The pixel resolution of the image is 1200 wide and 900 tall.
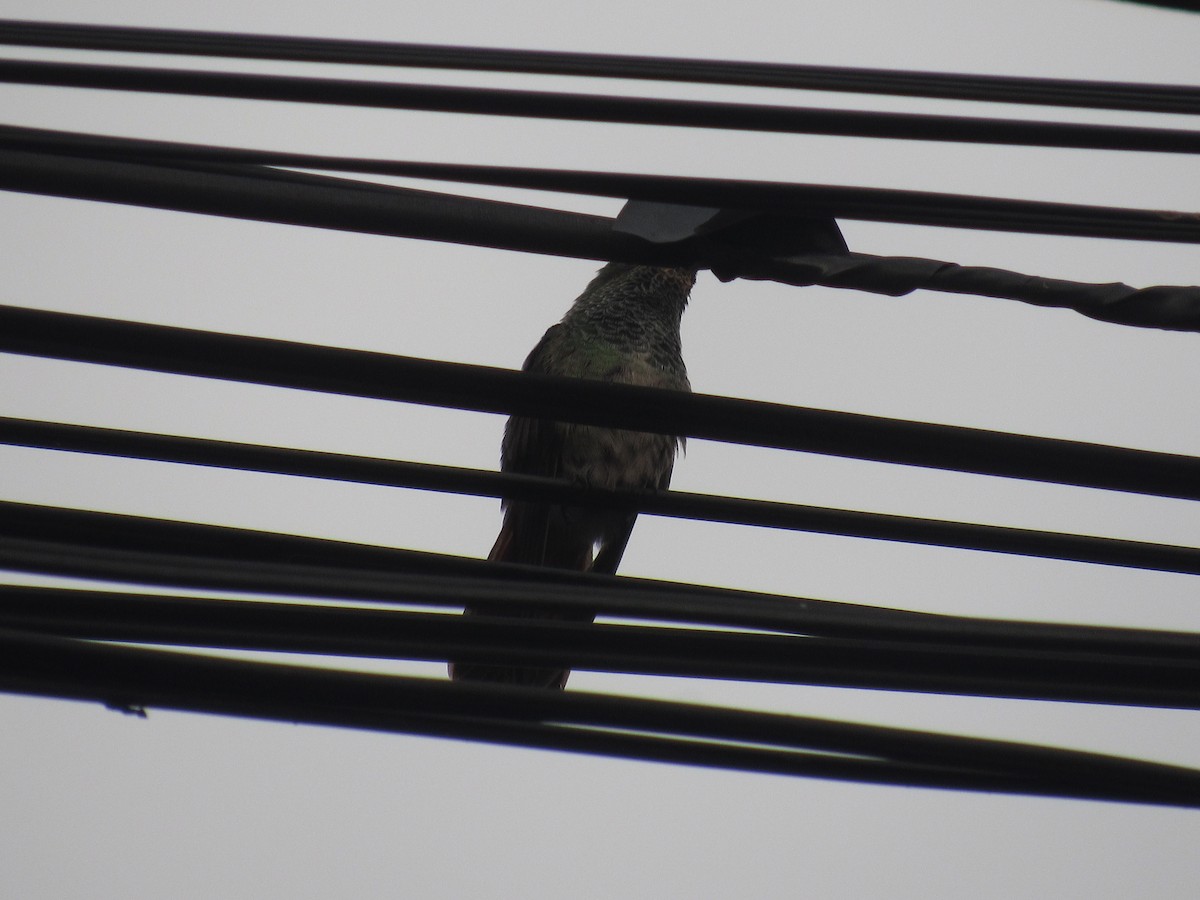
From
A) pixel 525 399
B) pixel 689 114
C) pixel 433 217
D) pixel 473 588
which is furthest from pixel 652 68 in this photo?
pixel 473 588

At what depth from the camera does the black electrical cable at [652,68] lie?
2146 mm

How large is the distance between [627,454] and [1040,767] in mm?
2927

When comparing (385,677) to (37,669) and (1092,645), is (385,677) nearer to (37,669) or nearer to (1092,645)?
(37,669)

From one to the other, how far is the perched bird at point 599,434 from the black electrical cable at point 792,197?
8.43ft

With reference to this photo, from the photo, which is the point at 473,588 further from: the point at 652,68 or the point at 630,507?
the point at 652,68

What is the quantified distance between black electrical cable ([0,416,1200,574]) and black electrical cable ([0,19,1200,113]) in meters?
0.75

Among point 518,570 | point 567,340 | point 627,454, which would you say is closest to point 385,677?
point 518,570

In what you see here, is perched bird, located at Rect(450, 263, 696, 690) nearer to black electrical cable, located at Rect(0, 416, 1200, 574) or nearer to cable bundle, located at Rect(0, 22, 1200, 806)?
black electrical cable, located at Rect(0, 416, 1200, 574)

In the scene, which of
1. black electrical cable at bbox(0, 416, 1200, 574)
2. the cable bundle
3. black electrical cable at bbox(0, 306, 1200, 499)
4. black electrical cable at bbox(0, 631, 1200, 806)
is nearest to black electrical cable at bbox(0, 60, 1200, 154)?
A: the cable bundle

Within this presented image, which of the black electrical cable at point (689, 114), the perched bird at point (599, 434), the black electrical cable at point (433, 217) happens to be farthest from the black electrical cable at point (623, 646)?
the perched bird at point (599, 434)

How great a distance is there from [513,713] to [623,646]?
0.24 meters

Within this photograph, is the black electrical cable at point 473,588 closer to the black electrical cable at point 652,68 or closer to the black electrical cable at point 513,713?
the black electrical cable at point 513,713

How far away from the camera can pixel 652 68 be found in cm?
224

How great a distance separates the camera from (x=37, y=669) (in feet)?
6.21
